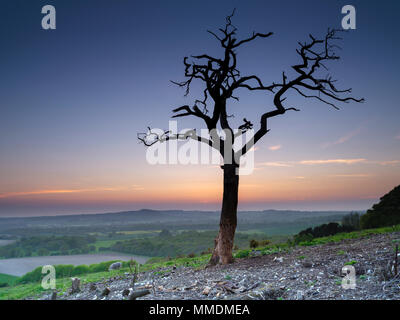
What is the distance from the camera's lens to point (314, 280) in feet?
34.8

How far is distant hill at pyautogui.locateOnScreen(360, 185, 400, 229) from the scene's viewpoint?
28.7 m

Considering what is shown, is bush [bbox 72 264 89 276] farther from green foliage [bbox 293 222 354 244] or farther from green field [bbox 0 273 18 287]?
green foliage [bbox 293 222 354 244]

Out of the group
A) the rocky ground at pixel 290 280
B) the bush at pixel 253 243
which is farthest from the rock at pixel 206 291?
the bush at pixel 253 243

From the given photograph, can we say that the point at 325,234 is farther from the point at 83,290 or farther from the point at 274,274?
the point at 83,290

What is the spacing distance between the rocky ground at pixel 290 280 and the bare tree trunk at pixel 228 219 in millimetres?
798

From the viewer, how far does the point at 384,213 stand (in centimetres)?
2953

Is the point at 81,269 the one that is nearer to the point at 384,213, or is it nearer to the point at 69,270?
the point at 69,270

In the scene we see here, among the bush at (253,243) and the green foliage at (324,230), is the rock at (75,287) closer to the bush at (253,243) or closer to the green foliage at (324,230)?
the bush at (253,243)

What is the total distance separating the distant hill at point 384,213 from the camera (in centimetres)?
2870

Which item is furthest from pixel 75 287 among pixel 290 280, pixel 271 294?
pixel 290 280

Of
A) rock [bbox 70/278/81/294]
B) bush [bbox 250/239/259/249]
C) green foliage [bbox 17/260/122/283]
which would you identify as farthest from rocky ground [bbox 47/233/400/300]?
green foliage [bbox 17/260/122/283]

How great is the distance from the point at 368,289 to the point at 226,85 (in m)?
12.2

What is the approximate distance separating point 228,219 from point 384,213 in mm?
20853

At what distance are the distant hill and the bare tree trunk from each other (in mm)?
19491
